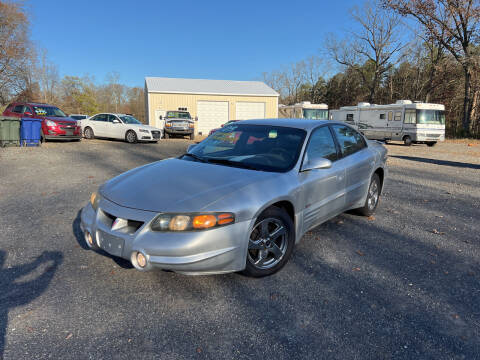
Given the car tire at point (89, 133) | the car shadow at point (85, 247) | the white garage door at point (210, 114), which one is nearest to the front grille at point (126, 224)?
the car shadow at point (85, 247)

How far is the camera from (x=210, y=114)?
2908cm

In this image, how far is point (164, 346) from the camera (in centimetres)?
214

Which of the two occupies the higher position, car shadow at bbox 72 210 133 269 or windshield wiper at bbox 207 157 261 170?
windshield wiper at bbox 207 157 261 170

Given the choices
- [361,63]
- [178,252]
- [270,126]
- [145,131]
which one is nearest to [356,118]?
[145,131]

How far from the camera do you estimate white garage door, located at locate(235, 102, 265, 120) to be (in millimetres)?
29422

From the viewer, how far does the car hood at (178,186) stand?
2606mm

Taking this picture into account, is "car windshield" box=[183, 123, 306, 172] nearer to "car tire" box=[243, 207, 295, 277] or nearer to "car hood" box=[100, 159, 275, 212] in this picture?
"car hood" box=[100, 159, 275, 212]

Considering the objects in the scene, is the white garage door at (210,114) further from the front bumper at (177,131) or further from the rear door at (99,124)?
the rear door at (99,124)

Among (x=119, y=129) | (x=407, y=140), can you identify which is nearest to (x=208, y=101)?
(x=119, y=129)

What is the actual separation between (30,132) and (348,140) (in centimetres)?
1363

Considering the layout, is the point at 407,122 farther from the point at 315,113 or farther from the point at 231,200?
the point at 231,200

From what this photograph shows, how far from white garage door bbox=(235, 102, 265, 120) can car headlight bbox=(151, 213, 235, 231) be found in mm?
27351

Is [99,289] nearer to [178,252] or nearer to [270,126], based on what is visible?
[178,252]

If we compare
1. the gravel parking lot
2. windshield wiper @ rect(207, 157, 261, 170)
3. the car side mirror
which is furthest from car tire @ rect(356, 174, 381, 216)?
windshield wiper @ rect(207, 157, 261, 170)
